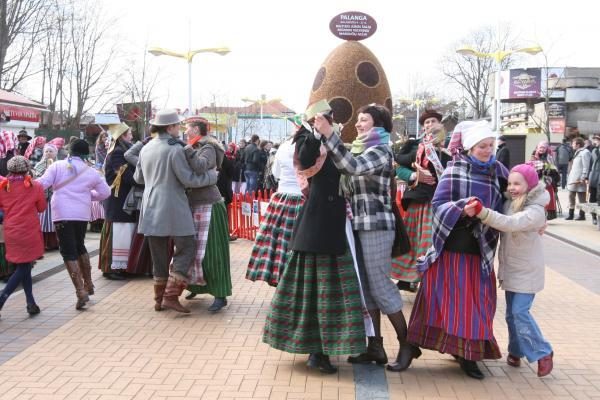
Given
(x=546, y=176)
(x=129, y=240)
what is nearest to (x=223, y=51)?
(x=546, y=176)

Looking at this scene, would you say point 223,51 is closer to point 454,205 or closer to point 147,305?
point 147,305

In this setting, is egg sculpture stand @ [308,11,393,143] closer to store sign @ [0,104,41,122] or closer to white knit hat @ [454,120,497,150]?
white knit hat @ [454,120,497,150]

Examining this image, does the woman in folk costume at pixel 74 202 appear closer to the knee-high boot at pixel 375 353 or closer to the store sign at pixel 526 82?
the knee-high boot at pixel 375 353

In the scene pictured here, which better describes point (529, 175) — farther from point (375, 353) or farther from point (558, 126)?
point (558, 126)

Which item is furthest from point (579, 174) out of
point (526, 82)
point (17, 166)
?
point (526, 82)

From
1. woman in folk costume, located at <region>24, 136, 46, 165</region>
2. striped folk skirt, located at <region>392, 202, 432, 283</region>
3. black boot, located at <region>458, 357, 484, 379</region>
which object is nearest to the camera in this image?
Result: black boot, located at <region>458, 357, 484, 379</region>

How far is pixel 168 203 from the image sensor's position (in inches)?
246

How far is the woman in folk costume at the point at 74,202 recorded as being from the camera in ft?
21.5

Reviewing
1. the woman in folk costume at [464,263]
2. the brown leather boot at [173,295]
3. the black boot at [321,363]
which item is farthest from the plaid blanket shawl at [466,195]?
the brown leather boot at [173,295]

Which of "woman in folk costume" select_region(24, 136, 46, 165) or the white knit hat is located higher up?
the white knit hat

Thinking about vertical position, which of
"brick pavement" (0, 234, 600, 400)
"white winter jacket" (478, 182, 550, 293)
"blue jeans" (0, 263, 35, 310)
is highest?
"white winter jacket" (478, 182, 550, 293)

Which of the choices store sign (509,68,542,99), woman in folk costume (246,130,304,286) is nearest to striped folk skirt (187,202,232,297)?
woman in folk costume (246,130,304,286)

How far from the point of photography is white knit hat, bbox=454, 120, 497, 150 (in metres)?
4.48

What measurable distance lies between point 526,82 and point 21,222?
58107mm
